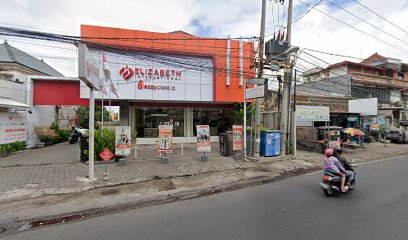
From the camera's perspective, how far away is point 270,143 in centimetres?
981

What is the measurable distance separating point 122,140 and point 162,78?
19.9ft

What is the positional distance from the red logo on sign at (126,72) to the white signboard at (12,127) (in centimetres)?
632

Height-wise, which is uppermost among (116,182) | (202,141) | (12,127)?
(12,127)

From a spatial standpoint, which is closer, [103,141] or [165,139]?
[103,141]

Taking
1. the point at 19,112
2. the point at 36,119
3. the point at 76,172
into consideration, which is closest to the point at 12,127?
the point at 19,112

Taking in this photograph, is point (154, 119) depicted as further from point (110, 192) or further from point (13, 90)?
point (110, 192)

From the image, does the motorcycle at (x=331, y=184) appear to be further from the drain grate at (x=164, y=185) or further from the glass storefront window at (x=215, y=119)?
the glass storefront window at (x=215, y=119)

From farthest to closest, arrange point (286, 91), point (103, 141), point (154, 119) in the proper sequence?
point (154, 119) → point (286, 91) → point (103, 141)

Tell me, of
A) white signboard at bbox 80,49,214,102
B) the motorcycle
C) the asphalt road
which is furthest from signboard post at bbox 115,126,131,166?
the motorcycle

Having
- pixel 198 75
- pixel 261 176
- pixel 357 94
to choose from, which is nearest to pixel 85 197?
pixel 261 176

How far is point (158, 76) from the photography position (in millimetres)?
13125

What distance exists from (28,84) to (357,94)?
97.5 ft

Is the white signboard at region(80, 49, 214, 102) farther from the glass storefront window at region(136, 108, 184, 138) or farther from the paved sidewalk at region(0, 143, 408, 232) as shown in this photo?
the paved sidewalk at region(0, 143, 408, 232)

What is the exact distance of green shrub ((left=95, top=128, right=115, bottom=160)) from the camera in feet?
28.0
